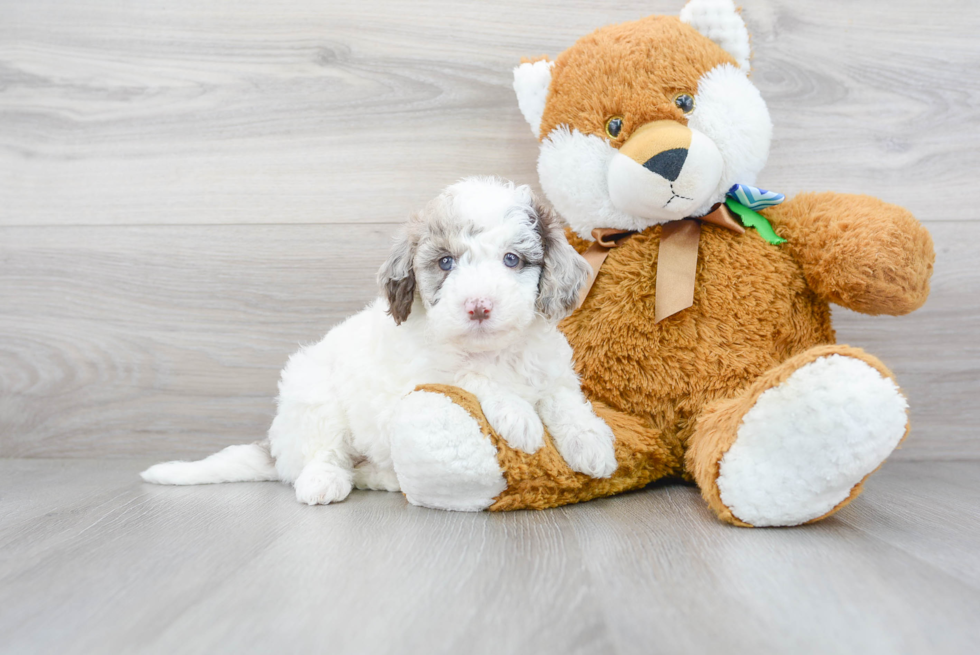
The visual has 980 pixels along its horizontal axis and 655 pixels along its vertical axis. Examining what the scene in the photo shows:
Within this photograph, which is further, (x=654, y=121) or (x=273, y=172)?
(x=273, y=172)

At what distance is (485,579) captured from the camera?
2.70 feet

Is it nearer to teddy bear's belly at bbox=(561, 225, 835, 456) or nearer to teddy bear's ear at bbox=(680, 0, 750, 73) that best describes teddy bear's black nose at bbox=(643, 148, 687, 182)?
teddy bear's belly at bbox=(561, 225, 835, 456)

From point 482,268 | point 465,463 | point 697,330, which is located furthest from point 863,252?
point 465,463

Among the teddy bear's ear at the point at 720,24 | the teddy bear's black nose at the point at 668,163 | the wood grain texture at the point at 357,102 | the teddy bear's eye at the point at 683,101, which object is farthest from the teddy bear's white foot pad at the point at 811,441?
the wood grain texture at the point at 357,102

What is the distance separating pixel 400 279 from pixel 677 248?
20.6 inches

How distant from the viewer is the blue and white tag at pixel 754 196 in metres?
1.30

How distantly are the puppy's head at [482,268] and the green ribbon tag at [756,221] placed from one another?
1.20 feet

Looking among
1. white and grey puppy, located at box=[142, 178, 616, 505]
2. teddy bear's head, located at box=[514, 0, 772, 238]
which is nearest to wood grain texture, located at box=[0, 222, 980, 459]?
white and grey puppy, located at box=[142, 178, 616, 505]

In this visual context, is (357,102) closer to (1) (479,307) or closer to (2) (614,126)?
(2) (614,126)

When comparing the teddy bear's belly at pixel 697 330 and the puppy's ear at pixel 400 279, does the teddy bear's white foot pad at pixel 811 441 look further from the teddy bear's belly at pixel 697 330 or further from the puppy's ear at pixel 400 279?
the puppy's ear at pixel 400 279

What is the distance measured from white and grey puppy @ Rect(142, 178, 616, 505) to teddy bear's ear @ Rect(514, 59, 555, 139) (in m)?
0.29

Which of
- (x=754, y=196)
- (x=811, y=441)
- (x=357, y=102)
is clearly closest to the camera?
(x=811, y=441)

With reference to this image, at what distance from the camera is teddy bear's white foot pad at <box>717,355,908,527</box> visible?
93 centimetres

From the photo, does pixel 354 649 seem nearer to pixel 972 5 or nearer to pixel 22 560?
pixel 22 560
